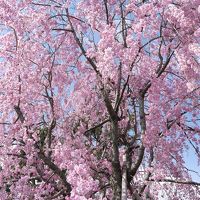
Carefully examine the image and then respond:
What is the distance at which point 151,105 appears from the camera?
9055 mm

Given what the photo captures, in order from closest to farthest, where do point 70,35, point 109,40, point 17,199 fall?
1. point 109,40
2. point 17,199
3. point 70,35

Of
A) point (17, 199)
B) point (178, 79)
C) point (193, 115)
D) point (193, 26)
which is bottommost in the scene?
point (17, 199)

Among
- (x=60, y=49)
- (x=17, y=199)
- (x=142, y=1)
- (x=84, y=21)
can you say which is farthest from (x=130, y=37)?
(x=17, y=199)

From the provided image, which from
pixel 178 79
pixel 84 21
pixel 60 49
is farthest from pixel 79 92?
pixel 178 79

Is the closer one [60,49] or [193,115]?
[193,115]

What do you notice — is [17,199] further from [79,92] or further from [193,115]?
[193,115]

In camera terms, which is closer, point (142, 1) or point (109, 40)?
point (109, 40)

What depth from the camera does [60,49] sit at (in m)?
10.8

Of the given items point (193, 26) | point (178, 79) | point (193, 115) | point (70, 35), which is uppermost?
point (70, 35)

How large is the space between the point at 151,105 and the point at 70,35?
10.4ft

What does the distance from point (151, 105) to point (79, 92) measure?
268 cm

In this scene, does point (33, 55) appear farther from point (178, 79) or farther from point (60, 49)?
point (178, 79)

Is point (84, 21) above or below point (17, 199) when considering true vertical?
above

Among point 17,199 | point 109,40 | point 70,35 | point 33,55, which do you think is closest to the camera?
point 109,40
